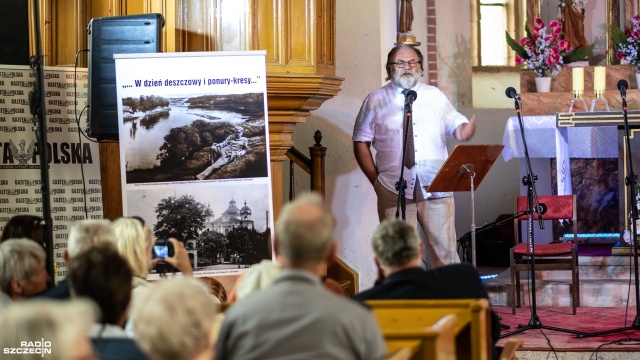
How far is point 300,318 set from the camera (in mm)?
2803

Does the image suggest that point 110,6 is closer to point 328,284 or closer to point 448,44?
point 328,284

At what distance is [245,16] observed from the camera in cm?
647

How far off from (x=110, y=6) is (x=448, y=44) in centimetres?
596

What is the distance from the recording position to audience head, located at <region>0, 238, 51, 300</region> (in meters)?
3.91

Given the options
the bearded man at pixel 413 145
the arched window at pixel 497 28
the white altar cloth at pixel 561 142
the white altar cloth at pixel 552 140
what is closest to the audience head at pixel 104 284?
the bearded man at pixel 413 145

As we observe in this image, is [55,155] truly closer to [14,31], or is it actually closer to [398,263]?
[14,31]

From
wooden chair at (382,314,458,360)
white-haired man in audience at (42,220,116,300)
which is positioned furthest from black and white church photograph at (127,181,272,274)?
wooden chair at (382,314,458,360)

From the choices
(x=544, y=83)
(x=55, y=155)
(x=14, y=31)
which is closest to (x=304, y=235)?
(x=55, y=155)

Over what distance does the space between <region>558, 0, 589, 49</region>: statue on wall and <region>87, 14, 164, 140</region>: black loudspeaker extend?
19.5 ft

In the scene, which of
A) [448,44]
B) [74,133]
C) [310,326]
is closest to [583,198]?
[448,44]

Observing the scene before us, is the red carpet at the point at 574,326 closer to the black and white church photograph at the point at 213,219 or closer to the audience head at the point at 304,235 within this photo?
the black and white church photograph at the point at 213,219

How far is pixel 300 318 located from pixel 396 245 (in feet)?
3.74

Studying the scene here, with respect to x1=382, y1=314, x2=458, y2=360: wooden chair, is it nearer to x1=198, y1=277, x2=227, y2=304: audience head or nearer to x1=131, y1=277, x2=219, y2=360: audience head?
x1=131, y1=277, x2=219, y2=360: audience head

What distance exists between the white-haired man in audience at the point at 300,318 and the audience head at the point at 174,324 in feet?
0.91
